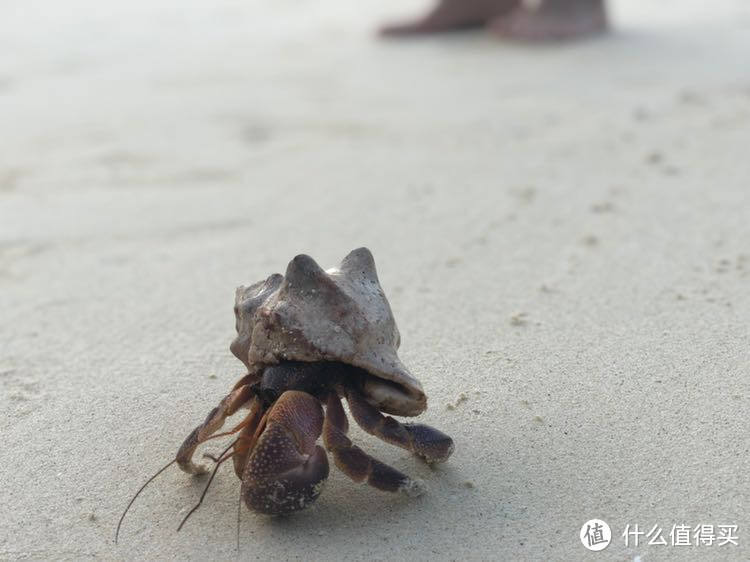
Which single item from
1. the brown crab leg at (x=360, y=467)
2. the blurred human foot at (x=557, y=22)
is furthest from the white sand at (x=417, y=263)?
the blurred human foot at (x=557, y=22)

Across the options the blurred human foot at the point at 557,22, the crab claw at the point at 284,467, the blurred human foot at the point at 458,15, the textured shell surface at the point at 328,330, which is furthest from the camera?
the blurred human foot at the point at 458,15

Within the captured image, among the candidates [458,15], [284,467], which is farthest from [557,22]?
[284,467]

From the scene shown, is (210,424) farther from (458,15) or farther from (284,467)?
(458,15)

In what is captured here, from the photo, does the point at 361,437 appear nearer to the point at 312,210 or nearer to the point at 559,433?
the point at 559,433

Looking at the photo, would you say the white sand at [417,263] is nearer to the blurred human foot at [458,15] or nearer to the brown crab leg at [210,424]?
the brown crab leg at [210,424]

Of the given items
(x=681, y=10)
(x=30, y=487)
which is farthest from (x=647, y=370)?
(x=681, y=10)
